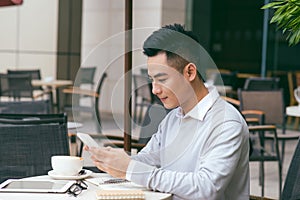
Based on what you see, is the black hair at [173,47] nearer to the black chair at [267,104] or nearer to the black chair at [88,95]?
the black chair at [88,95]

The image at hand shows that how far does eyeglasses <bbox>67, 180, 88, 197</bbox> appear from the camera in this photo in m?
2.47

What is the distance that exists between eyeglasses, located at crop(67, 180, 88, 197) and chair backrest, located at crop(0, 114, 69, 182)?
3.13ft

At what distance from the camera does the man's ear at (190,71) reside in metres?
2.60

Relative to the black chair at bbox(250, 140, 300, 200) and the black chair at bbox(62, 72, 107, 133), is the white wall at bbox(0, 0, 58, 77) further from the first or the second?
the black chair at bbox(250, 140, 300, 200)

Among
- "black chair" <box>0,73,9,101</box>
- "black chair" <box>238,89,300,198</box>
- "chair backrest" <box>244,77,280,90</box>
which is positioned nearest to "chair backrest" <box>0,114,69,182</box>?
"black chair" <box>238,89,300,198</box>

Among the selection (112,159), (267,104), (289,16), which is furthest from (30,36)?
(112,159)

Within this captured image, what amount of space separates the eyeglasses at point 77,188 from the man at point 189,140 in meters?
0.10

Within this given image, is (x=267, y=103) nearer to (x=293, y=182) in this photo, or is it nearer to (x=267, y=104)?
(x=267, y=104)

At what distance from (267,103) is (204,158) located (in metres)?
4.24

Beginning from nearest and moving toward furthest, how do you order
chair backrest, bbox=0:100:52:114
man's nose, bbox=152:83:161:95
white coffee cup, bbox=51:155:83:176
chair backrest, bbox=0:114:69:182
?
1. man's nose, bbox=152:83:161:95
2. white coffee cup, bbox=51:155:83:176
3. chair backrest, bbox=0:114:69:182
4. chair backrest, bbox=0:100:52:114

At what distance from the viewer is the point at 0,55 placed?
1169 centimetres

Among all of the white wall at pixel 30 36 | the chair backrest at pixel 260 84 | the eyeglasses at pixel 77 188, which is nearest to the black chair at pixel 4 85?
the chair backrest at pixel 260 84

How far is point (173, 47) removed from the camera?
8.52ft

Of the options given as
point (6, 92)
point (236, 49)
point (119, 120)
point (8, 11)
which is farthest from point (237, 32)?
point (119, 120)
